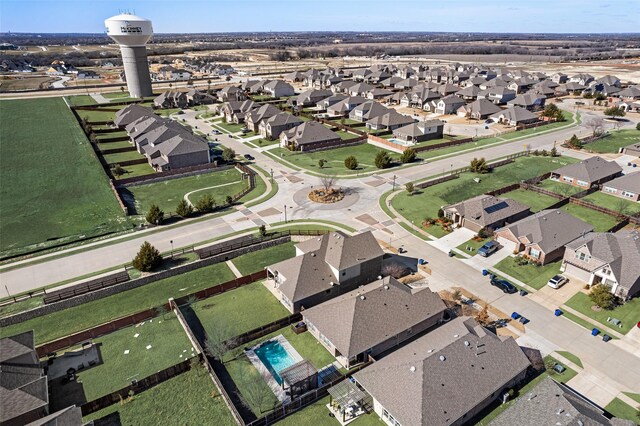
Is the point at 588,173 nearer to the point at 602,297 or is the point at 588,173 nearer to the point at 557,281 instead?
the point at 557,281

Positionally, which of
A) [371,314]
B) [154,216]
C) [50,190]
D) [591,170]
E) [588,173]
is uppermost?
[591,170]

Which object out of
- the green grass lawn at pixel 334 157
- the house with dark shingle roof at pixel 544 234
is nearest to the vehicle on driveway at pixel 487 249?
the house with dark shingle roof at pixel 544 234

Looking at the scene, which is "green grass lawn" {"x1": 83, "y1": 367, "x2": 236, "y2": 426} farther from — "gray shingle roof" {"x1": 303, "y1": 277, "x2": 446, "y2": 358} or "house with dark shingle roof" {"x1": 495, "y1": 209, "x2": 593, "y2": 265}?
"house with dark shingle roof" {"x1": 495, "y1": 209, "x2": 593, "y2": 265}

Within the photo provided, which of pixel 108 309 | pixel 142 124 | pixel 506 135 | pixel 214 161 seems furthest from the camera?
pixel 506 135

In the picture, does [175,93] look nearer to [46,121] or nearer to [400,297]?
[46,121]

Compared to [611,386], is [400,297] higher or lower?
higher

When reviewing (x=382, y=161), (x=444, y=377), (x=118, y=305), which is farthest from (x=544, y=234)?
(x=118, y=305)

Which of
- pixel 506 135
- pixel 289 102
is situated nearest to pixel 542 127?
pixel 506 135
